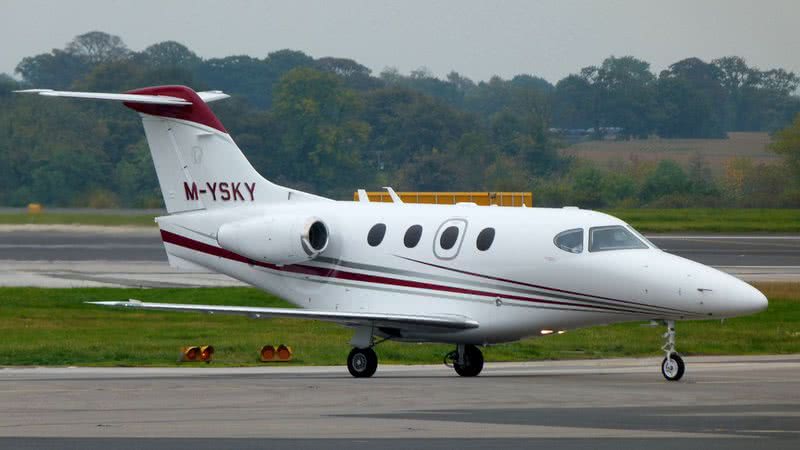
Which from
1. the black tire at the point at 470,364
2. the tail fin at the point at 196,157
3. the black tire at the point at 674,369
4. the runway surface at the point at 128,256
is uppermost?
the tail fin at the point at 196,157

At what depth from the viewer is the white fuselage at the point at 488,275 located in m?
23.0

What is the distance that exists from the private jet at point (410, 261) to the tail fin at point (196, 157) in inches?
0.9

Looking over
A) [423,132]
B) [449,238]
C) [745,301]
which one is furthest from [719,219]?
[745,301]

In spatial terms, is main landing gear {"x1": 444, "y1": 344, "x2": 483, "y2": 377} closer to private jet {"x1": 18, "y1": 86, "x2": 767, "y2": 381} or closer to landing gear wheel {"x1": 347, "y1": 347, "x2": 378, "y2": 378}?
private jet {"x1": 18, "y1": 86, "x2": 767, "y2": 381}

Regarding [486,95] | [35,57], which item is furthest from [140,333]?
[35,57]

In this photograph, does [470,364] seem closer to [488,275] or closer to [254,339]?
[488,275]

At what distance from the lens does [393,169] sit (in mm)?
87625

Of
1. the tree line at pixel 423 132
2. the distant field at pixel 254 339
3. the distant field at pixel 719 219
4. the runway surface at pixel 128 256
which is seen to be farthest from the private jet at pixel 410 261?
the distant field at pixel 719 219

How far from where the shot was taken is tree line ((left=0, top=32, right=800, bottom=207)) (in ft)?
244

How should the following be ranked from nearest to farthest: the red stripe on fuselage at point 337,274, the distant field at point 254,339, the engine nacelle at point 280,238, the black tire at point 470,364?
the red stripe on fuselage at point 337,274 → the black tire at point 470,364 → the engine nacelle at point 280,238 → the distant field at point 254,339

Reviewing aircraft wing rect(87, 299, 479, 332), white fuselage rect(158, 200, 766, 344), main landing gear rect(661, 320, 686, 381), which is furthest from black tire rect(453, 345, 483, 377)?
main landing gear rect(661, 320, 686, 381)

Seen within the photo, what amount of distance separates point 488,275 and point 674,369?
10.6ft

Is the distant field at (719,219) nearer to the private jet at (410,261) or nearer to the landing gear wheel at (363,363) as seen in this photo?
the private jet at (410,261)

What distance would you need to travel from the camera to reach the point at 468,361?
25266 millimetres
